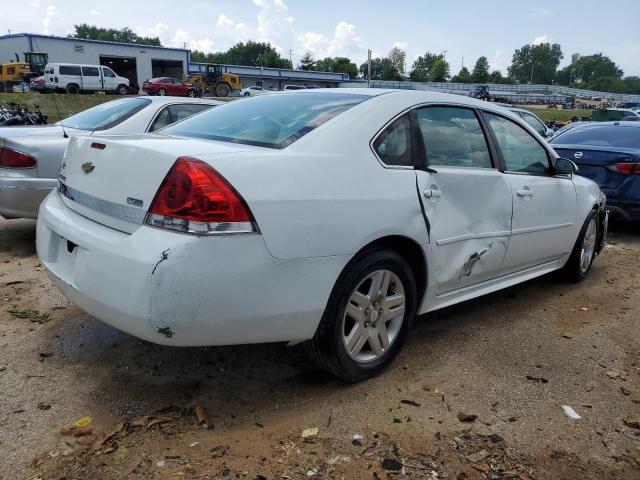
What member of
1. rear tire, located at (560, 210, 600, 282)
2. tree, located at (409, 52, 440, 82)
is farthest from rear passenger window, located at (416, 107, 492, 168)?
tree, located at (409, 52, 440, 82)

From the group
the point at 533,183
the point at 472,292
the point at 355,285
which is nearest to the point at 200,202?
the point at 355,285

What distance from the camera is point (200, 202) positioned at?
7.16ft

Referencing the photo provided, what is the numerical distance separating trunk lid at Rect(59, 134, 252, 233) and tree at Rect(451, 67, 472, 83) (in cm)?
12521

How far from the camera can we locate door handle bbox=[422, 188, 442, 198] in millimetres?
2961

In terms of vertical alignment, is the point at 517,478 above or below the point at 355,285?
below

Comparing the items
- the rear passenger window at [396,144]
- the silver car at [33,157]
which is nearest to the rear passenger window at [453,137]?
the rear passenger window at [396,144]

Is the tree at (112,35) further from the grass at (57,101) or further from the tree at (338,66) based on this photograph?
the grass at (57,101)

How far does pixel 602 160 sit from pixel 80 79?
35169 millimetres

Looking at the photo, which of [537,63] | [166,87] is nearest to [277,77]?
[166,87]

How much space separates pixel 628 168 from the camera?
249 inches

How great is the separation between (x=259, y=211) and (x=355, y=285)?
673 millimetres

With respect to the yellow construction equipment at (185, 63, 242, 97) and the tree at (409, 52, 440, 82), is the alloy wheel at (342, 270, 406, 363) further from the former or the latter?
the tree at (409, 52, 440, 82)

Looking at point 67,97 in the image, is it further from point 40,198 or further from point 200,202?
point 200,202

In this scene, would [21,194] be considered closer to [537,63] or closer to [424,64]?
[424,64]
